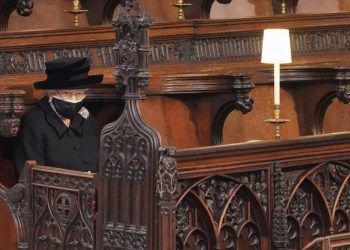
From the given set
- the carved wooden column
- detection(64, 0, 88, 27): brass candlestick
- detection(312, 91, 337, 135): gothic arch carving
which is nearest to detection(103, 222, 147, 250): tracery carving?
the carved wooden column

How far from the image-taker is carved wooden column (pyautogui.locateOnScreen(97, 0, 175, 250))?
609cm

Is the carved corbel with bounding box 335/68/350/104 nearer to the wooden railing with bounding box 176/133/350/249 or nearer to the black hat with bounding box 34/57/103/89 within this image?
A: the wooden railing with bounding box 176/133/350/249

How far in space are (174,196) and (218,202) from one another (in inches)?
15.8

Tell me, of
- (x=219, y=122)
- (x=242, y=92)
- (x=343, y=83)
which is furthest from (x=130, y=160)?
(x=343, y=83)

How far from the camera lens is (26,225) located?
6723 mm

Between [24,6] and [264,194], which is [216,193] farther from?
[24,6]

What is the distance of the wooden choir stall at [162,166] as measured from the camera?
20.3 ft

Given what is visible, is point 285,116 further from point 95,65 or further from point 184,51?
point 95,65

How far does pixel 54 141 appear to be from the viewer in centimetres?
717

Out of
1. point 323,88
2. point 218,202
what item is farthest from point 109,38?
point 218,202

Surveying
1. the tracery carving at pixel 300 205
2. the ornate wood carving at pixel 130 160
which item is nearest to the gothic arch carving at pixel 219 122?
the tracery carving at pixel 300 205

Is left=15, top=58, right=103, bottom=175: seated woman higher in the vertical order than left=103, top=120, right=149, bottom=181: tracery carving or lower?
higher

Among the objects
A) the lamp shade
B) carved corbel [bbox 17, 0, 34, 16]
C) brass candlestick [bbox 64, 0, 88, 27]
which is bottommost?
the lamp shade

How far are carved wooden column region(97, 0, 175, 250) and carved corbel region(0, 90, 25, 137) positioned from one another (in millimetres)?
875
